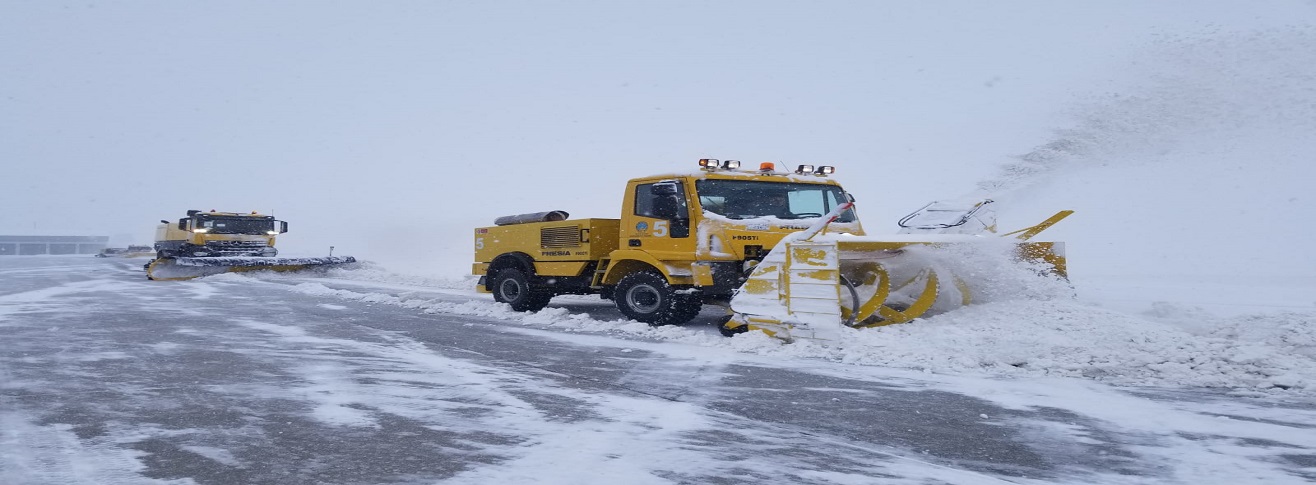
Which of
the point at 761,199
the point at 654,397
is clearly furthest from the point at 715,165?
the point at 654,397

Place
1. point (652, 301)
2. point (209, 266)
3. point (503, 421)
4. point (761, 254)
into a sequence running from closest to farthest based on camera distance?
point (503, 421) < point (761, 254) < point (652, 301) < point (209, 266)

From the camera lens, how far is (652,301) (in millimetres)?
9312

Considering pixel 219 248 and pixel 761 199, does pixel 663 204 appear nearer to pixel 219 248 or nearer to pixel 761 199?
pixel 761 199

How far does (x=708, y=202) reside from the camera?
891 centimetres

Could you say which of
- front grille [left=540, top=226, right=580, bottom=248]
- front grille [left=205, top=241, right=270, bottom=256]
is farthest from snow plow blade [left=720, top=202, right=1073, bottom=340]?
front grille [left=205, top=241, right=270, bottom=256]

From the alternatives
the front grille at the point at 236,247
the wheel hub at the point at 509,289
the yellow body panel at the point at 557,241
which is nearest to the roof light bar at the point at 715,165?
the yellow body panel at the point at 557,241

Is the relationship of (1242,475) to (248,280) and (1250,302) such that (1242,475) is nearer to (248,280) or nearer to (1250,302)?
(1250,302)

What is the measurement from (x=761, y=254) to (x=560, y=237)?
3317 millimetres

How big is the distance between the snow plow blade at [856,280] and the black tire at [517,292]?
13.3 ft

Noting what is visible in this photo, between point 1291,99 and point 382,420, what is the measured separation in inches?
829

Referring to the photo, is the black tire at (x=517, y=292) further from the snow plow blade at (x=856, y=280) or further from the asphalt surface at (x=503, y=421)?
the snow plow blade at (x=856, y=280)

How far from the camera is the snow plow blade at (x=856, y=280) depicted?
7133mm

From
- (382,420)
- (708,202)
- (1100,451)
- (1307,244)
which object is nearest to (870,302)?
(708,202)

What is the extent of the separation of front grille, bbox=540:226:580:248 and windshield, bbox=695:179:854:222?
2.26 meters
